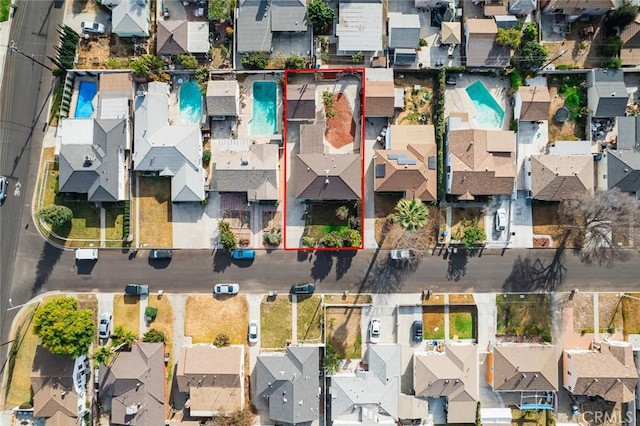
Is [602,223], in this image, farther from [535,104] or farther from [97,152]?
[97,152]

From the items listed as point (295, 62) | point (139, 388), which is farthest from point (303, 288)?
point (295, 62)

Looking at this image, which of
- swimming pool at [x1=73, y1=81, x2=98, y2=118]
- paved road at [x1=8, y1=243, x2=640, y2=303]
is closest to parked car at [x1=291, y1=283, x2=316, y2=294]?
paved road at [x1=8, y1=243, x2=640, y2=303]

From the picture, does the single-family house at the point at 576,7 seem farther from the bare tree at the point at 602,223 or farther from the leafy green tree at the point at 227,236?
the leafy green tree at the point at 227,236

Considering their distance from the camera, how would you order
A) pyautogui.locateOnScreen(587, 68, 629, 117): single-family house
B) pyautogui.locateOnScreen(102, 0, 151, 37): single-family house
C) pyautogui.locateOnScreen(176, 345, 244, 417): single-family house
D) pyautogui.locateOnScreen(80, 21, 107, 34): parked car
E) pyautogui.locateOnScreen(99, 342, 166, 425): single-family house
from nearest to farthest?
pyautogui.locateOnScreen(176, 345, 244, 417): single-family house → pyautogui.locateOnScreen(99, 342, 166, 425): single-family house → pyautogui.locateOnScreen(587, 68, 629, 117): single-family house → pyautogui.locateOnScreen(102, 0, 151, 37): single-family house → pyautogui.locateOnScreen(80, 21, 107, 34): parked car

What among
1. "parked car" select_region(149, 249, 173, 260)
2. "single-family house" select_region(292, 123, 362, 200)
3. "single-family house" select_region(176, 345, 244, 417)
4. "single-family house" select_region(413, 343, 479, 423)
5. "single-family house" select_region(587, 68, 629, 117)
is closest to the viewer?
"single-family house" select_region(292, 123, 362, 200)

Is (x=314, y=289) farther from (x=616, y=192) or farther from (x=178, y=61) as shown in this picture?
(x=616, y=192)

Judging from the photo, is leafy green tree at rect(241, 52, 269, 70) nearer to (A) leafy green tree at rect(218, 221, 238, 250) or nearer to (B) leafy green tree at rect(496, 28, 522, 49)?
(A) leafy green tree at rect(218, 221, 238, 250)
